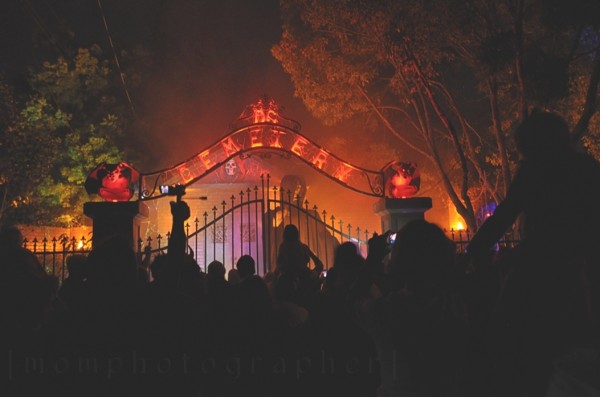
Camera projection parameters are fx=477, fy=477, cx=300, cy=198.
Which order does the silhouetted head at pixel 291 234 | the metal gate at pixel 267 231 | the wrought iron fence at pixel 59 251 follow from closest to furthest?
1. the silhouetted head at pixel 291 234
2. the wrought iron fence at pixel 59 251
3. the metal gate at pixel 267 231

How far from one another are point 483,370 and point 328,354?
4.51ft

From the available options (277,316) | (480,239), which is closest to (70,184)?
(277,316)

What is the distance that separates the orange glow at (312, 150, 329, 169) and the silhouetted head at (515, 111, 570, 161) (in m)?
7.71

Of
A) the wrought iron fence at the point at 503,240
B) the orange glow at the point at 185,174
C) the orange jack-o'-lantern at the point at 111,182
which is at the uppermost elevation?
the orange glow at the point at 185,174

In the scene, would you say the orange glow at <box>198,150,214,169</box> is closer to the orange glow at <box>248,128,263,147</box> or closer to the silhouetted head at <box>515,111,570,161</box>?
the orange glow at <box>248,128,263,147</box>

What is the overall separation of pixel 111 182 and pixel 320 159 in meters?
4.32

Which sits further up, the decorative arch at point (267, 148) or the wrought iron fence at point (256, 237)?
the decorative arch at point (267, 148)

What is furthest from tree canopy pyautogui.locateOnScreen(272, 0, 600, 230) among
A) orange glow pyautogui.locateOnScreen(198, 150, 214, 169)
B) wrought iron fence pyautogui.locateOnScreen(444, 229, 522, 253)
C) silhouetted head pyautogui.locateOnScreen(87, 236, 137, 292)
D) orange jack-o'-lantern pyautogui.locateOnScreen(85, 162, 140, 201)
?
silhouetted head pyautogui.locateOnScreen(87, 236, 137, 292)

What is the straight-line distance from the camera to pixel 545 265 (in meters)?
2.22

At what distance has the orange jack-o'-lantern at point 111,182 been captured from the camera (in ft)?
30.2

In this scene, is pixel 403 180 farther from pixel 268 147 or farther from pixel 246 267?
pixel 246 267

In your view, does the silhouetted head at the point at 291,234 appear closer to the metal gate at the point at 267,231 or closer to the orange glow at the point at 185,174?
the metal gate at the point at 267,231

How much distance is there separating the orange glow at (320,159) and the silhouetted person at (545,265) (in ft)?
25.9

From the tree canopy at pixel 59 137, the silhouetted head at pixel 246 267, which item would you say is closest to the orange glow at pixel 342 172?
the silhouetted head at pixel 246 267
